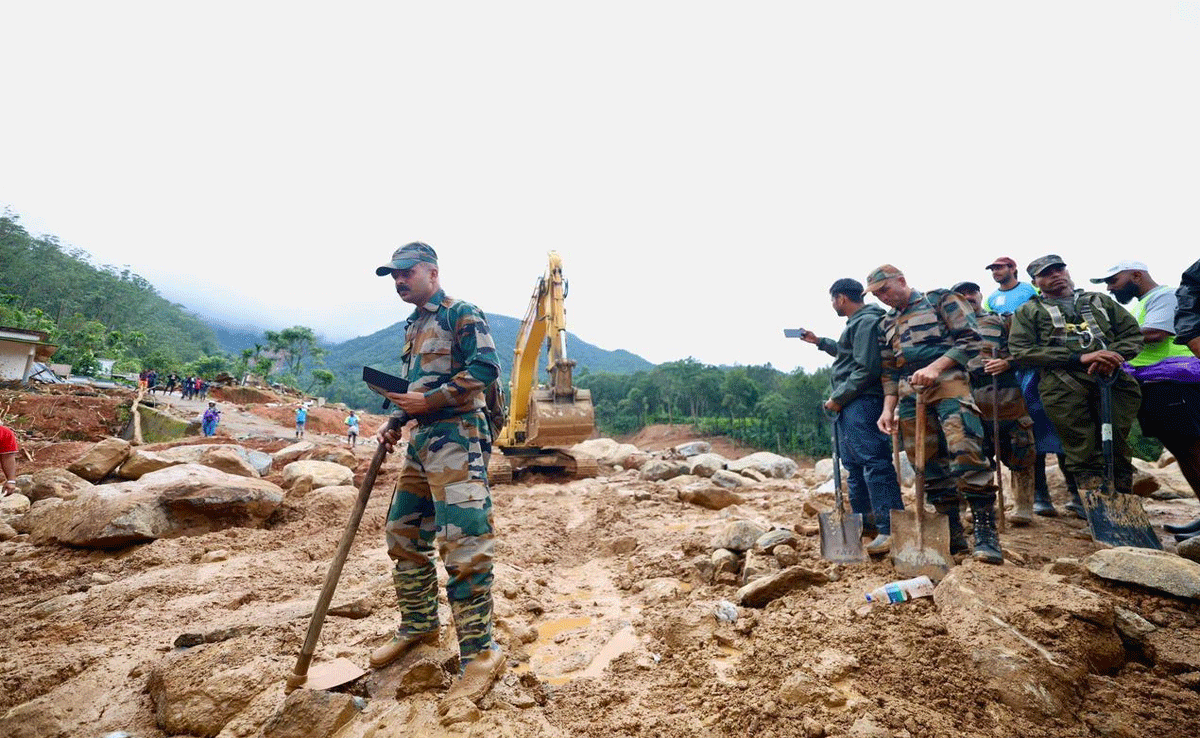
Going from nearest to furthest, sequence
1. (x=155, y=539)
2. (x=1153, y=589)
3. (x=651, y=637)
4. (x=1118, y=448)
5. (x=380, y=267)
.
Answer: (x=1153, y=589) < (x=380, y=267) < (x=651, y=637) < (x=1118, y=448) < (x=155, y=539)

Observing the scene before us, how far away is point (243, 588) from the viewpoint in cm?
360

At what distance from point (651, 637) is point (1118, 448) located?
3291mm

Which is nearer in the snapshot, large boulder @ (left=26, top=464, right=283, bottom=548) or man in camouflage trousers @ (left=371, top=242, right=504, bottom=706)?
man in camouflage trousers @ (left=371, top=242, right=504, bottom=706)

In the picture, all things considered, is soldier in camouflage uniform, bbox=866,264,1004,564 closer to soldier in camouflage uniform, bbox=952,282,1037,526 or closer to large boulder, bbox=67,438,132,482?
soldier in camouflage uniform, bbox=952,282,1037,526

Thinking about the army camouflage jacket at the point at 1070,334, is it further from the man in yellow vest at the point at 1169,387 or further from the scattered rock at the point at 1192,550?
the scattered rock at the point at 1192,550

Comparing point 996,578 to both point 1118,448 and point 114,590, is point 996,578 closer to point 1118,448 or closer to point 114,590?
point 1118,448

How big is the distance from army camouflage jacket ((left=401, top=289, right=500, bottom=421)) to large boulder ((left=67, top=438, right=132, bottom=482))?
6234 millimetres

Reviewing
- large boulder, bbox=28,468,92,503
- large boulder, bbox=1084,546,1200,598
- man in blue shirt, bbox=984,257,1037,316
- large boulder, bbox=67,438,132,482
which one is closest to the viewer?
large boulder, bbox=1084,546,1200,598

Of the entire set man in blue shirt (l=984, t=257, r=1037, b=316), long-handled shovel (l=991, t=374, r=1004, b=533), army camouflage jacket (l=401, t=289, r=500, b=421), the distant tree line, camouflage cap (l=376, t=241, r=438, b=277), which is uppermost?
man in blue shirt (l=984, t=257, r=1037, b=316)

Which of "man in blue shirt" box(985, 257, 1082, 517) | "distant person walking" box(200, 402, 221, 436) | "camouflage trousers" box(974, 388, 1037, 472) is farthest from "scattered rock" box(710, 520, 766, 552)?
"distant person walking" box(200, 402, 221, 436)

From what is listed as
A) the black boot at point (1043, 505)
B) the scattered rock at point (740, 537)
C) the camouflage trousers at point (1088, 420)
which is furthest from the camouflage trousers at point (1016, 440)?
the scattered rock at point (740, 537)

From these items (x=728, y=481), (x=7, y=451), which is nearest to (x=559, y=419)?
(x=728, y=481)

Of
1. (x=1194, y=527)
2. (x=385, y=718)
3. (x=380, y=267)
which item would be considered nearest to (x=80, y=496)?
(x=380, y=267)

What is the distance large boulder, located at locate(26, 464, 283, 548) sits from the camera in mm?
4305
